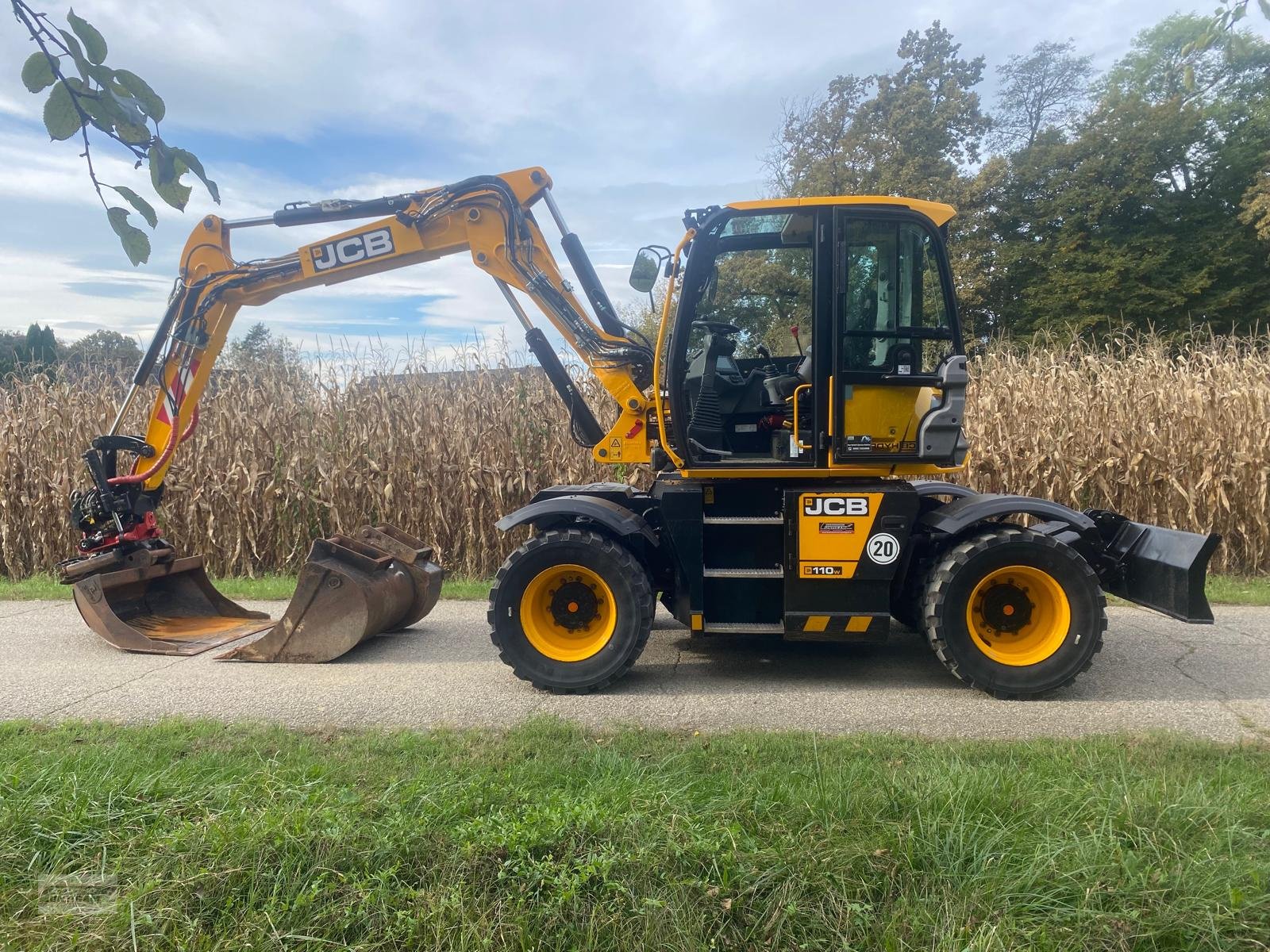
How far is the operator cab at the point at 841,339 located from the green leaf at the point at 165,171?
12.0ft

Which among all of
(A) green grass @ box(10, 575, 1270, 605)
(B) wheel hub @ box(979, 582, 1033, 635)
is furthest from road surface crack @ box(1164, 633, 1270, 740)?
(A) green grass @ box(10, 575, 1270, 605)

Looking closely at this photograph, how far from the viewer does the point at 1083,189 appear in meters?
27.0

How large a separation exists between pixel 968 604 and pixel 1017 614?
428 mm

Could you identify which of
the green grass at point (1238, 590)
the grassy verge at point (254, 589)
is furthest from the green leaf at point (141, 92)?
the green grass at point (1238, 590)

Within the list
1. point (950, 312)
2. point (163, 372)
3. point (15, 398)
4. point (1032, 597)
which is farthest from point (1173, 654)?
point (15, 398)

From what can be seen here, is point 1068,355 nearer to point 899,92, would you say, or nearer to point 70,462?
point 70,462

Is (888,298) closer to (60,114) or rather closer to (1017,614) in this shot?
(1017,614)

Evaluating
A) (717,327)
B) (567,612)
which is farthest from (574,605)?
(717,327)

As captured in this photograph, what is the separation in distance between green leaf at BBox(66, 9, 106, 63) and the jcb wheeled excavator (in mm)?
3861

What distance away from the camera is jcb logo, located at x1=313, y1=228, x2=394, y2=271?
652cm

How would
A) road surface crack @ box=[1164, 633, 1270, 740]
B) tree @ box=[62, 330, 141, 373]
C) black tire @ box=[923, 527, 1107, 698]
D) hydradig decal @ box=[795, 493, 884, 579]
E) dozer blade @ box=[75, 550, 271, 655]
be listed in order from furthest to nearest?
tree @ box=[62, 330, 141, 373] → dozer blade @ box=[75, 550, 271, 655] → hydradig decal @ box=[795, 493, 884, 579] → black tire @ box=[923, 527, 1107, 698] → road surface crack @ box=[1164, 633, 1270, 740]

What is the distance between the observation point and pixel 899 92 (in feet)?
93.5

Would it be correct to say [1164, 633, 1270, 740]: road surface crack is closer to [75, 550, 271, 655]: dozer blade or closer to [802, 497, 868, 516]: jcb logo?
[802, 497, 868, 516]: jcb logo

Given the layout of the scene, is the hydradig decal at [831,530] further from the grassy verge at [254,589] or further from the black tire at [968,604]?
the grassy verge at [254,589]
